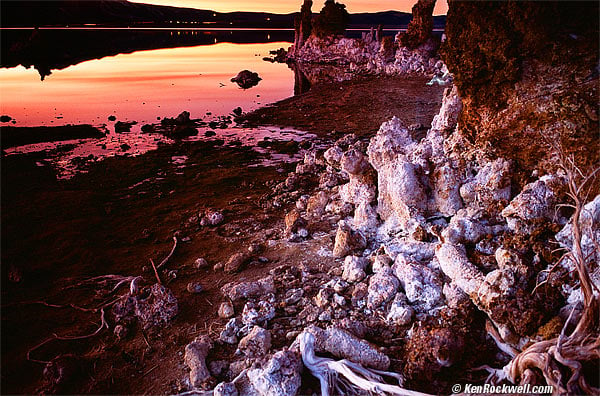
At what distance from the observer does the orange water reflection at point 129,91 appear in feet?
47.1

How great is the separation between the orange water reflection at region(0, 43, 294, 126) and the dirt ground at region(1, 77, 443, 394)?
514cm

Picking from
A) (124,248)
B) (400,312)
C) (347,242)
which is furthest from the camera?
(124,248)

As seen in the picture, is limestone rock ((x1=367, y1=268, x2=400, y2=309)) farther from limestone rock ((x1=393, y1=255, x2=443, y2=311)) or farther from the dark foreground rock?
A: the dark foreground rock

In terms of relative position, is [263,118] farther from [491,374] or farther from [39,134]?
[491,374]

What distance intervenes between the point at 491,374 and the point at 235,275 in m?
2.69

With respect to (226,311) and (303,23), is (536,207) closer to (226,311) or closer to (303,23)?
(226,311)

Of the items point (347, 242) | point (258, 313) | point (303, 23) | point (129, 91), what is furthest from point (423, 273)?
point (303, 23)

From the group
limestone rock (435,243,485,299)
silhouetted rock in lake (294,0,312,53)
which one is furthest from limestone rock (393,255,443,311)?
silhouetted rock in lake (294,0,312,53)

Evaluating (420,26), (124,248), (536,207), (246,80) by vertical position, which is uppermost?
(420,26)

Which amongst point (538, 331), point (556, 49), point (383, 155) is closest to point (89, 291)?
point (383, 155)

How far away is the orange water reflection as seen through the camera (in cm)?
1434

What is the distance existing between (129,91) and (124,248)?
1550 centimetres

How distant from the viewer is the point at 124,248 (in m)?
5.46

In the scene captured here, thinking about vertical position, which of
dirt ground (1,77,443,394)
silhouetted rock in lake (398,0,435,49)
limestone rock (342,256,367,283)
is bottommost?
dirt ground (1,77,443,394)
